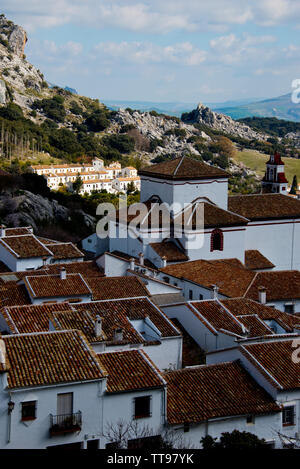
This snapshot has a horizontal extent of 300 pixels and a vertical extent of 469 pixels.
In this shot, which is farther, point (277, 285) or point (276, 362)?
point (277, 285)

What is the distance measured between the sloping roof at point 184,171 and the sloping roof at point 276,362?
57.2 ft

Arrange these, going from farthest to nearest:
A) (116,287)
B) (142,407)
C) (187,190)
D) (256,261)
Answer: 1. (256,261)
2. (187,190)
3. (116,287)
4. (142,407)

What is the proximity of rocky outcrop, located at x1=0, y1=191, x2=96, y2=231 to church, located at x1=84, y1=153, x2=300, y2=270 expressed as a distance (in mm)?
12471

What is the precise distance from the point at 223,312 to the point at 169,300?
4.84m

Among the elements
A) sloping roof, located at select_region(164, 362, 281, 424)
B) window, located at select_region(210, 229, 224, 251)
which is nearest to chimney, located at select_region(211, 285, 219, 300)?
window, located at select_region(210, 229, 224, 251)

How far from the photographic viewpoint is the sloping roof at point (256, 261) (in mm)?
33719

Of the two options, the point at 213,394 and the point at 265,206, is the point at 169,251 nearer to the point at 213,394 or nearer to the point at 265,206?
the point at 265,206

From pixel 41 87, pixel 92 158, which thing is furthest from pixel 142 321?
pixel 41 87

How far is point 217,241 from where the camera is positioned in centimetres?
3309

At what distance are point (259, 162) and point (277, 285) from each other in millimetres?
109288

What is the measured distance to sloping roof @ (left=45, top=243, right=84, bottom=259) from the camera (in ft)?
106

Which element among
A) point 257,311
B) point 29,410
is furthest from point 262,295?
point 29,410

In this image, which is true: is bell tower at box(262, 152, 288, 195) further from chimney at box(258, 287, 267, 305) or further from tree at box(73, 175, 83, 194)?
tree at box(73, 175, 83, 194)

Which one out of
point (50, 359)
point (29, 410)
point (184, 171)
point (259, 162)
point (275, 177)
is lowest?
point (29, 410)
